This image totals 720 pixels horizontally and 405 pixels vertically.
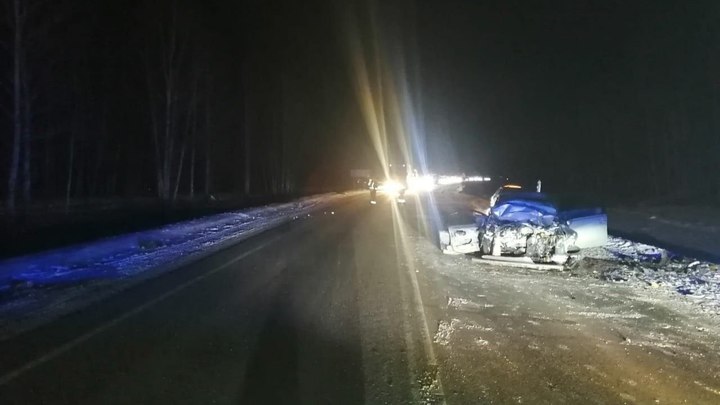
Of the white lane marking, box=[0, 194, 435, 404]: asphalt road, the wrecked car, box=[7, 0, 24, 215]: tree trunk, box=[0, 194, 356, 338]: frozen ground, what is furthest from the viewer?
box=[7, 0, 24, 215]: tree trunk

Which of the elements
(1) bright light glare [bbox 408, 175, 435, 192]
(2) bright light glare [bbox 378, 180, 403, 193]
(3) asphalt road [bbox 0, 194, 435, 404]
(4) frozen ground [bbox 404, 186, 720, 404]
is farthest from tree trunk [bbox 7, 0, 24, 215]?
(1) bright light glare [bbox 408, 175, 435, 192]

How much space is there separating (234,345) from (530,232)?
923 cm

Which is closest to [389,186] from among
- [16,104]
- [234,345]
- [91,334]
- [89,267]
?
[16,104]

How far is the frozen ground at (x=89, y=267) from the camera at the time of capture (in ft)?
33.3

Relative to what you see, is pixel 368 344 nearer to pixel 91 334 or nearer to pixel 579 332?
pixel 579 332

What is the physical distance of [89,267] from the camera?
14.8m

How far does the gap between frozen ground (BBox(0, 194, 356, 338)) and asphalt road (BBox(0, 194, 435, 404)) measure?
2.36ft

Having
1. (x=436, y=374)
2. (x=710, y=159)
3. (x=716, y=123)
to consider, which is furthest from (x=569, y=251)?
(x=710, y=159)

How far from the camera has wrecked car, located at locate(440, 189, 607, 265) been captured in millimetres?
14781

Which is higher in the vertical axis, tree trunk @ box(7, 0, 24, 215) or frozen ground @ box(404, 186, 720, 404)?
tree trunk @ box(7, 0, 24, 215)

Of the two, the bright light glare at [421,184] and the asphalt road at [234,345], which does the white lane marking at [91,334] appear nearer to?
the asphalt road at [234,345]

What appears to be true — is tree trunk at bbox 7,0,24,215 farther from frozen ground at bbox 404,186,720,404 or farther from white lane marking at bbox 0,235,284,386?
frozen ground at bbox 404,186,720,404

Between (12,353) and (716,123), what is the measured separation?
56243 mm

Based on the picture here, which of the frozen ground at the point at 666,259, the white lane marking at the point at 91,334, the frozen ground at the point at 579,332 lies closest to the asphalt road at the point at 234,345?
the white lane marking at the point at 91,334
